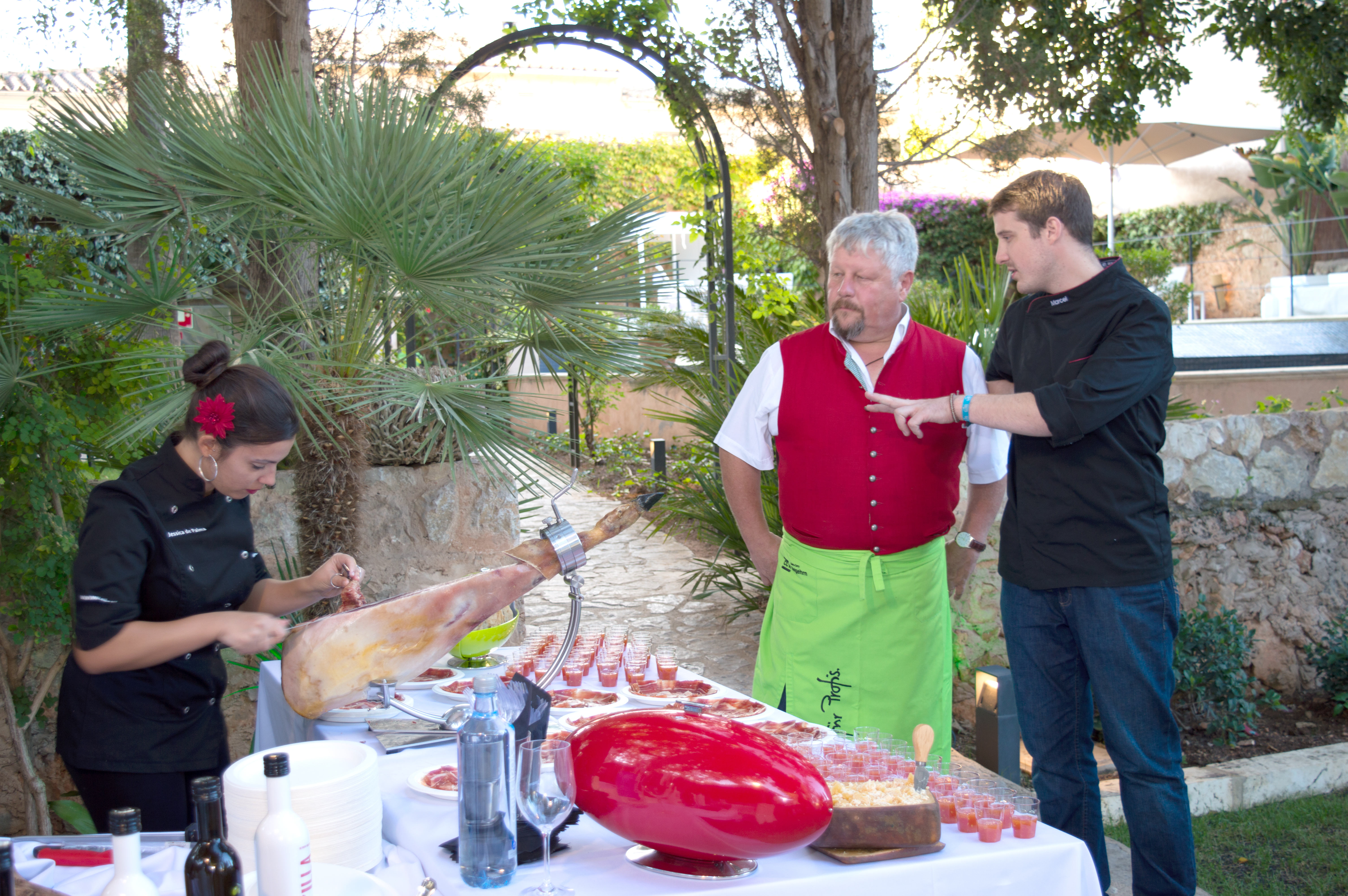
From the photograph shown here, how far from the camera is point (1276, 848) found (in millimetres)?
3186

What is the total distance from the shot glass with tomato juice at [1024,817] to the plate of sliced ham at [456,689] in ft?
3.53

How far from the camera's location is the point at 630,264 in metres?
3.71

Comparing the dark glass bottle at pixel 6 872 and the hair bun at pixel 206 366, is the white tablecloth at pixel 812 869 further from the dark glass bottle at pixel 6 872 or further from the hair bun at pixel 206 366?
the hair bun at pixel 206 366

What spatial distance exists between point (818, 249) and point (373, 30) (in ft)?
9.18

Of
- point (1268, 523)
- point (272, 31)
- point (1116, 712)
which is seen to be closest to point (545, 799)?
point (1116, 712)

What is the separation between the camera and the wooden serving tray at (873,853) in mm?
1327

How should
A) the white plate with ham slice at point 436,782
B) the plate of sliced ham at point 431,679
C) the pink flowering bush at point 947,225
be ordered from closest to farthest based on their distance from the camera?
the white plate with ham slice at point 436,782
the plate of sliced ham at point 431,679
the pink flowering bush at point 947,225

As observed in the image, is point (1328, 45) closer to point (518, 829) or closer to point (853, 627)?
point (853, 627)

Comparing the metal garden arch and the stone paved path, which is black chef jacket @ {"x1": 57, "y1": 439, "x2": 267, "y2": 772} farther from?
the metal garden arch

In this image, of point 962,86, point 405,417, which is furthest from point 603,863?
point 962,86

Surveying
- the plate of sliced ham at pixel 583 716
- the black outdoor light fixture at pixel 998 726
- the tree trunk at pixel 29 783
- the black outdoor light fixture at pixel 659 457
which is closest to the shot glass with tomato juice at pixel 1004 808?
the plate of sliced ham at pixel 583 716

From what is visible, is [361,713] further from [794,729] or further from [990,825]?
[990,825]

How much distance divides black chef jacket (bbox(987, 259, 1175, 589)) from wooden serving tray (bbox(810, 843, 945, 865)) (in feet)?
3.55

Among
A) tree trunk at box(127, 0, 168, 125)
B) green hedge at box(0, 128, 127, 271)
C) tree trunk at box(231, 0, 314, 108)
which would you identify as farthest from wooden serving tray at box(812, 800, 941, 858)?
tree trunk at box(127, 0, 168, 125)
